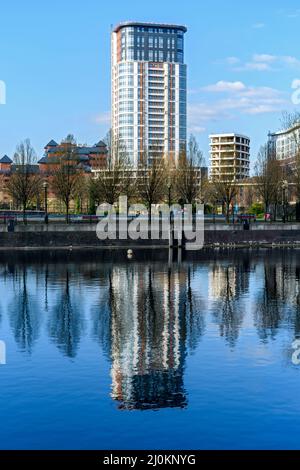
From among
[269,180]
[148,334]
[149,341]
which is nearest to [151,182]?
[269,180]

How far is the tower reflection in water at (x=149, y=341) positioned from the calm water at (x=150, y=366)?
0.05 metres

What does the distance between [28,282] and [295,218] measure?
61503 millimetres

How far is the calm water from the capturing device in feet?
54.3

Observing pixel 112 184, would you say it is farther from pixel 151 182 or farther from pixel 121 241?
pixel 121 241

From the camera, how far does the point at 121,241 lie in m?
74.6

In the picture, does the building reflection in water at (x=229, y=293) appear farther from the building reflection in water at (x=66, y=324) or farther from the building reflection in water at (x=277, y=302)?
the building reflection in water at (x=66, y=324)

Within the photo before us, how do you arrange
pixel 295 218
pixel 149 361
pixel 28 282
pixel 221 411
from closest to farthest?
pixel 221 411 → pixel 149 361 → pixel 28 282 → pixel 295 218

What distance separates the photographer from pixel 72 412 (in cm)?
1784

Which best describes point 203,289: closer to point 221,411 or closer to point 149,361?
point 149,361

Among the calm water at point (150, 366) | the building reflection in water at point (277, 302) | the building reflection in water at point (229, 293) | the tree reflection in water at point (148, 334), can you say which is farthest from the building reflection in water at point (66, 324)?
the building reflection in water at point (277, 302)

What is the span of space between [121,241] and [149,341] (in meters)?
48.8

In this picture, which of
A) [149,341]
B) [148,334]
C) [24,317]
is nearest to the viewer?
[149,341]

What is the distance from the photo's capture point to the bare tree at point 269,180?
324 feet
